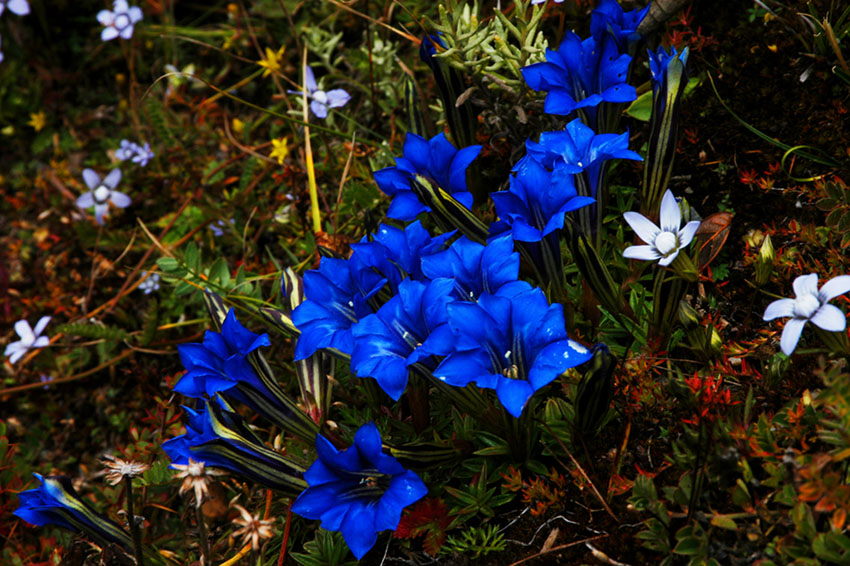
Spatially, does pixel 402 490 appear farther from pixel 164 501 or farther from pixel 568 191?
pixel 164 501

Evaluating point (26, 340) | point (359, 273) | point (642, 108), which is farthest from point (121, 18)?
point (642, 108)

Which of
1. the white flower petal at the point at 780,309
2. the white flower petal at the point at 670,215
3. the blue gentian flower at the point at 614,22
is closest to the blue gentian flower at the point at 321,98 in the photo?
the blue gentian flower at the point at 614,22

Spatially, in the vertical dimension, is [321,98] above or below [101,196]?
above

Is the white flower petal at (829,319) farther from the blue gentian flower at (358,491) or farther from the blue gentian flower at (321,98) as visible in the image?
the blue gentian flower at (321,98)

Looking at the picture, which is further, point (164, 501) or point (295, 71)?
point (295, 71)

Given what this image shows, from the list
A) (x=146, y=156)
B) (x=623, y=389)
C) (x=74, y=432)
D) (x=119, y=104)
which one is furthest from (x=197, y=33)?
(x=623, y=389)

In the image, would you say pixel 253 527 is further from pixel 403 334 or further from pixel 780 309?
pixel 780 309
